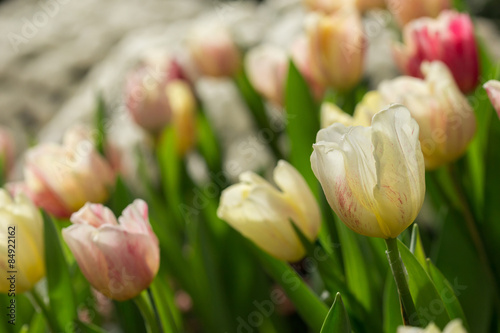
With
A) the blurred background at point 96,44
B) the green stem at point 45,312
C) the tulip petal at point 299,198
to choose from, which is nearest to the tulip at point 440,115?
the tulip petal at point 299,198

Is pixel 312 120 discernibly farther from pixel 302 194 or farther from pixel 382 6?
pixel 382 6

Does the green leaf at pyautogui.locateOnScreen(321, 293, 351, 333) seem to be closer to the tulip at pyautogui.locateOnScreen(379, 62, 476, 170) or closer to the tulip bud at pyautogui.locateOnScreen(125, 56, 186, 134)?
the tulip at pyautogui.locateOnScreen(379, 62, 476, 170)

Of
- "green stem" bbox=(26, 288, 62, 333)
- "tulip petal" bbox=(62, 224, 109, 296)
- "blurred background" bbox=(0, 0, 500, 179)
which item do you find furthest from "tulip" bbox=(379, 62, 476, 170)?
"blurred background" bbox=(0, 0, 500, 179)

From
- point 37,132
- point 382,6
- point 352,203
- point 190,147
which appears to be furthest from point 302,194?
point 37,132

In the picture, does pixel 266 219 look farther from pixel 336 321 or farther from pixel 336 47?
pixel 336 47

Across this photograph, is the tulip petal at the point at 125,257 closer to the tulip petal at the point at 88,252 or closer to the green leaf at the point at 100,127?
the tulip petal at the point at 88,252
